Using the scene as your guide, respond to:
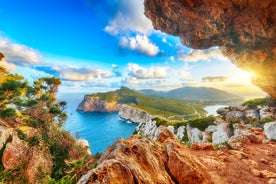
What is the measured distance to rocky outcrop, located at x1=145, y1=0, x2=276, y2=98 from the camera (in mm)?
17438

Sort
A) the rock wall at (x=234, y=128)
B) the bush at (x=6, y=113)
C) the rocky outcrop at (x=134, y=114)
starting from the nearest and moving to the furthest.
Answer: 1. the rock wall at (x=234, y=128)
2. the bush at (x=6, y=113)
3. the rocky outcrop at (x=134, y=114)

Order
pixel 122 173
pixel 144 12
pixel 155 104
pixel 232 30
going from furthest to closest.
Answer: pixel 155 104 → pixel 144 12 → pixel 232 30 → pixel 122 173

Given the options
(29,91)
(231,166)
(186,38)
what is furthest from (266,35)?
(29,91)

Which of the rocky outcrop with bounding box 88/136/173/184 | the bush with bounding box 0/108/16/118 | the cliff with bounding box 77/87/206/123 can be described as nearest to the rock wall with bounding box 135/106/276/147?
the rocky outcrop with bounding box 88/136/173/184

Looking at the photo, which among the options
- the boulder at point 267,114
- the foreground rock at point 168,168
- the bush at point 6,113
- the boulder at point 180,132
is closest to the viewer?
the foreground rock at point 168,168

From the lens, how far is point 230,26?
2064 centimetres

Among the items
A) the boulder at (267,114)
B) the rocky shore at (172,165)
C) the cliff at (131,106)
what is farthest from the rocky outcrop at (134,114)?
the rocky shore at (172,165)

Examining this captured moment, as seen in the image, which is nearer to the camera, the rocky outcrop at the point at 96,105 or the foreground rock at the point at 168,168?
the foreground rock at the point at 168,168

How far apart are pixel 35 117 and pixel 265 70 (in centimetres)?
3720

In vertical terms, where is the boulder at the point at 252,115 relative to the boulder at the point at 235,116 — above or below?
above

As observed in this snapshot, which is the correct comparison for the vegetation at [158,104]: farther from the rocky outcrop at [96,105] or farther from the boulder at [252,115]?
the boulder at [252,115]

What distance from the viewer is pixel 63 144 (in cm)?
2156

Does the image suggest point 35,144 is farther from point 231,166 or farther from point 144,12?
point 144,12

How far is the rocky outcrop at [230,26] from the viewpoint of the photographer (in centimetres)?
1744
